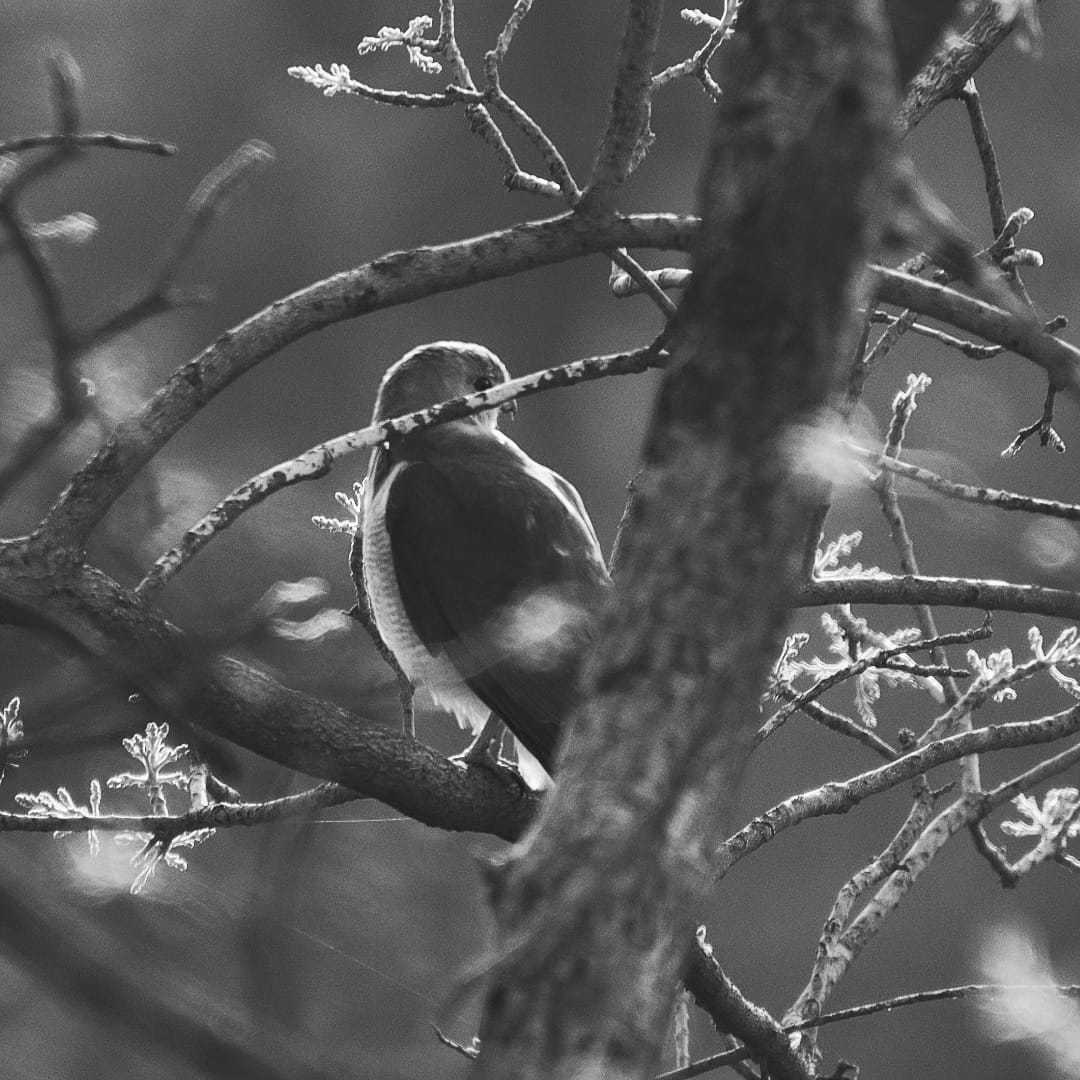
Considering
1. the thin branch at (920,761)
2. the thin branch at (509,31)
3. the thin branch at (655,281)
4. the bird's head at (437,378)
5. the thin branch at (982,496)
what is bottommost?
the thin branch at (982,496)

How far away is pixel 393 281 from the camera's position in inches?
84.3

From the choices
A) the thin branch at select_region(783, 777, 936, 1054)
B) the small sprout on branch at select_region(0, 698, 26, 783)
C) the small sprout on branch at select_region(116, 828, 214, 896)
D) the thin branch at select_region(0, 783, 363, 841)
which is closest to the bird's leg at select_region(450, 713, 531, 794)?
the thin branch at select_region(0, 783, 363, 841)

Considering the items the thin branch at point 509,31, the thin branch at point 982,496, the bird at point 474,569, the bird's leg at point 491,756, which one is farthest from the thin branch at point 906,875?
the thin branch at point 509,31

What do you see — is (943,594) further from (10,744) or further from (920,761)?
(10,744)

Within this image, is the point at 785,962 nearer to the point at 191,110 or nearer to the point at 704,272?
the point at 191,110

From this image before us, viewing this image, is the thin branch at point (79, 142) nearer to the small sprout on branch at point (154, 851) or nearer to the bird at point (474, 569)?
the small sprout on branch at point (154, 851)

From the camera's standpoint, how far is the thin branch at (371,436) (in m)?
1.98

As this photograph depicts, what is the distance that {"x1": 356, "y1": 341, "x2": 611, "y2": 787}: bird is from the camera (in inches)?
146

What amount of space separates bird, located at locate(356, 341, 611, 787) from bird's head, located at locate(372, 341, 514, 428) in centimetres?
22

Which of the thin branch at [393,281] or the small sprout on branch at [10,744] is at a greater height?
the thin branch at [393,281]

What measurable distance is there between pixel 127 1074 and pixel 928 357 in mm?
13382

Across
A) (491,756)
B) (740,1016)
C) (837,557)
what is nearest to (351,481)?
(491,756)

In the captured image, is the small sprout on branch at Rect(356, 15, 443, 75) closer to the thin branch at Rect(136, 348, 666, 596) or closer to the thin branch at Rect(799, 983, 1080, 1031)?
the thin branch at Rect(136, 348, 666, 596)

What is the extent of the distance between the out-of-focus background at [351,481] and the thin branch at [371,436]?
3 centimetres
